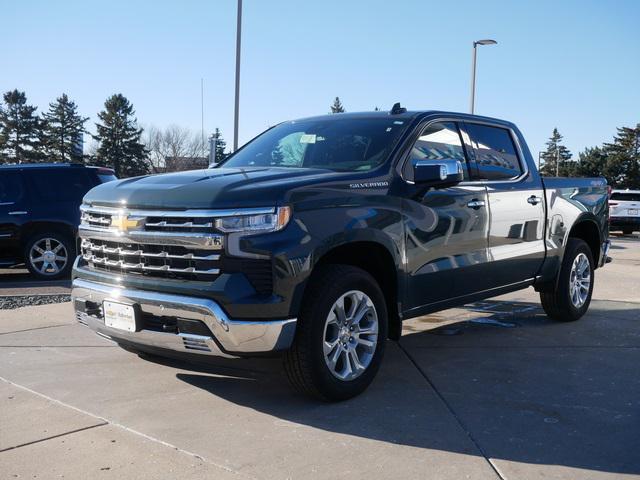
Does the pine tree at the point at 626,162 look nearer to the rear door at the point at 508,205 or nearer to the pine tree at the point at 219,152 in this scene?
the pine tree at the point at 219,152

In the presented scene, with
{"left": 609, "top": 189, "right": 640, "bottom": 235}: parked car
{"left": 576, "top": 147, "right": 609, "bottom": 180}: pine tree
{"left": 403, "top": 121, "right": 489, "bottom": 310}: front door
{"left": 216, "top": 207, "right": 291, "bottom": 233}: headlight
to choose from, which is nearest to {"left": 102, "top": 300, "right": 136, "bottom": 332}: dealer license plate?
{"left": 216, "top": 207, "right": 291, "bottom": 233}: headlight

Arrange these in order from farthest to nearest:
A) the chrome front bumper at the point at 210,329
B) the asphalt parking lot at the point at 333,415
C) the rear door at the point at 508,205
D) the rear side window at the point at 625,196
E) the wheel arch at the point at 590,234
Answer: the rear side window at the point at 625,196 → the wheel arch at the point at 590,234 → the rear door at the point at 508,205 → the chrome front bumper at the point at 210,329 → the asphalt parking lot at the point at 333,415

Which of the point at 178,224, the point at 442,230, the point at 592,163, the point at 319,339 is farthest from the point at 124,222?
the point at 592,163

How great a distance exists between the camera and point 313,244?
12.8 ft

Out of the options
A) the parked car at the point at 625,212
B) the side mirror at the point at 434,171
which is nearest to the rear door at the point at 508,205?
the side mirror at the point at 434,171

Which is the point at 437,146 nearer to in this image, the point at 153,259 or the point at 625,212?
the point at 153,259

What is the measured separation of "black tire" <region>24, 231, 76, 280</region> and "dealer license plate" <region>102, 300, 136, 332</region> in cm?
605

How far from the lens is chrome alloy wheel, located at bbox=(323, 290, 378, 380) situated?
4129 millimetres

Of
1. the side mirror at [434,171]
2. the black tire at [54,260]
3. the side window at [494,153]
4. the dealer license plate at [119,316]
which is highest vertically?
the side window at [494,153]

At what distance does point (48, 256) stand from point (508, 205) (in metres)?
6.83

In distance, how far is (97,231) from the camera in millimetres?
4406

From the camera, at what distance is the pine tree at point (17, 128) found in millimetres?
67062

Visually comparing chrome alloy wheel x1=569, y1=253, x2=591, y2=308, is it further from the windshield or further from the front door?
the windshield

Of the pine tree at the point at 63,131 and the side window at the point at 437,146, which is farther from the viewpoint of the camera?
the pine tree at the point at 63,131
